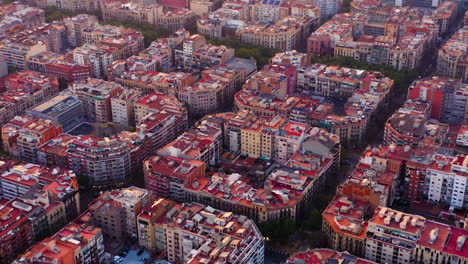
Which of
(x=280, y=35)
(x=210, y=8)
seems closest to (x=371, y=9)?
(x=280, y=35)

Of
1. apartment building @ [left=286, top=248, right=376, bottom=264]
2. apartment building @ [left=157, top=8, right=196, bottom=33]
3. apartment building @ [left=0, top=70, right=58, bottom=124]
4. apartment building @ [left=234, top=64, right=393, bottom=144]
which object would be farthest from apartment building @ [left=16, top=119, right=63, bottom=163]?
apartment building @ [left=157, top=8, right=196, bottom=33]

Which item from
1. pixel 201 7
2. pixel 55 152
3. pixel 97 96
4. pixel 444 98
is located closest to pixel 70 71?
pixel 97 96

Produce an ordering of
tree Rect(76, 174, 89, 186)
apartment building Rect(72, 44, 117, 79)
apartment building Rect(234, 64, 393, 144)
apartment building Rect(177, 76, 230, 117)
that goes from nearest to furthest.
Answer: tree Rect(76, 174, 89, 186)
apartment building Rect(234, 64, 393, 144)
apartment building Rect(177, 76, 230, 117)
apartment building Rect(72, 44, 117, 79)

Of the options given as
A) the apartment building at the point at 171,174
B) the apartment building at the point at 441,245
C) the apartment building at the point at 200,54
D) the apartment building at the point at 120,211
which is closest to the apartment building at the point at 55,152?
the apartment building at the point at 171,174

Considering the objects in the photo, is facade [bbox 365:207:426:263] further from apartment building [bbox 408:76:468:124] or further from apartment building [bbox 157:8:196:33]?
apartment building [bbox 157:8:196:33]

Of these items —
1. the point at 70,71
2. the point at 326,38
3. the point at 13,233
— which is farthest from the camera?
the point at 326,38

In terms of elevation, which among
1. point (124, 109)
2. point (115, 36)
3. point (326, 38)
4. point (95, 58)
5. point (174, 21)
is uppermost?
point (115, 36)

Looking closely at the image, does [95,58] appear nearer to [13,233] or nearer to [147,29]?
[147,29]

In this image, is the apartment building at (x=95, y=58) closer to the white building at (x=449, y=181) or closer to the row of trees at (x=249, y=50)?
the row of trees at (x=249, y=50)
